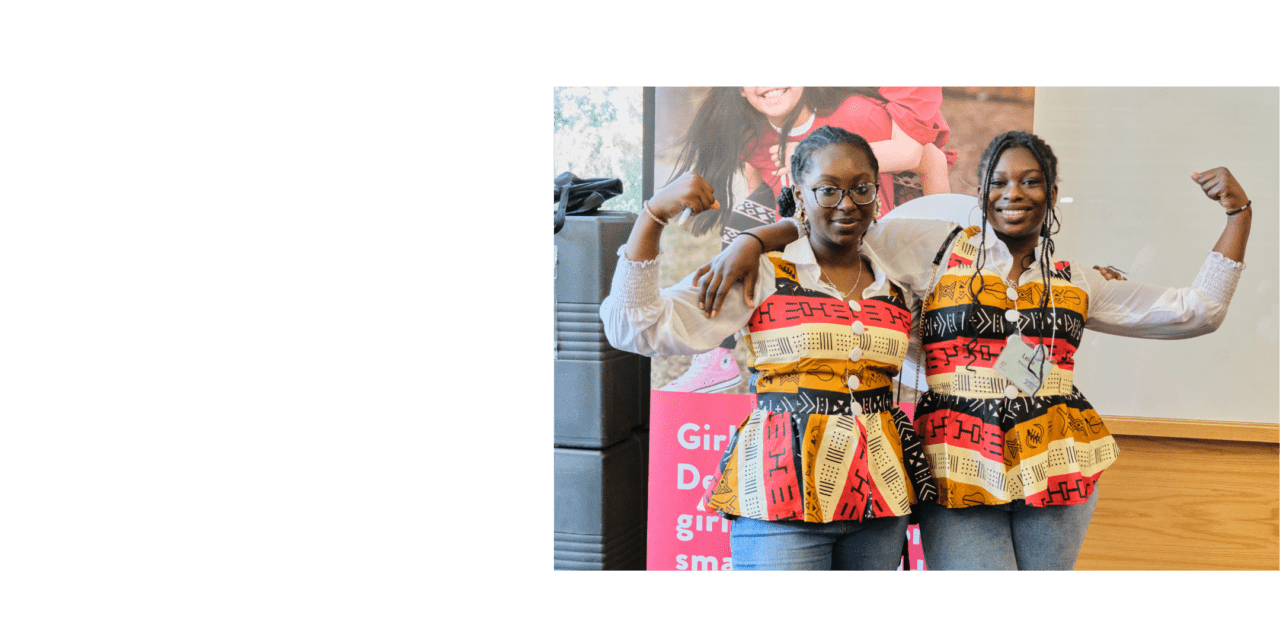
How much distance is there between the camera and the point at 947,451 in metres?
3.18

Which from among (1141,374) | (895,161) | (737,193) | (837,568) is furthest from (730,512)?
(1141,374)

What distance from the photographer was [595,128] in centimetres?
366

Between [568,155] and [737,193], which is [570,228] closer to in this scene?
[568,155]

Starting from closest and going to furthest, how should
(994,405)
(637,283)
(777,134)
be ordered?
(637,283) < (994,405) < (777,134)

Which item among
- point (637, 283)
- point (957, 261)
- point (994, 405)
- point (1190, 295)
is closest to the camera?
point (637, 283)

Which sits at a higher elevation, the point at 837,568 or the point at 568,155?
the point at 568,155

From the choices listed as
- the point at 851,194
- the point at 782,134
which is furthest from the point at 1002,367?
the point at 782,134

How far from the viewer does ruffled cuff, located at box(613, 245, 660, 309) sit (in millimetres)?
3043

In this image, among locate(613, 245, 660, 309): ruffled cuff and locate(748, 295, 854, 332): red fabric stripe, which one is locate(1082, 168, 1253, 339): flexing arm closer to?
locate(748, 295, 854, 332): red fabric stripe

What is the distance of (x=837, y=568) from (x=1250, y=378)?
186 centimetres

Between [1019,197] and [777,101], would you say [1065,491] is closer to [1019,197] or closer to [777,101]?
[1019,197]

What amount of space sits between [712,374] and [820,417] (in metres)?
0.69

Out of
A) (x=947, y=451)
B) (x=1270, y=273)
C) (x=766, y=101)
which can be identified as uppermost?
(x=766, y=101)

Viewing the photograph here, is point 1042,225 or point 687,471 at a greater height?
point 1042,225
